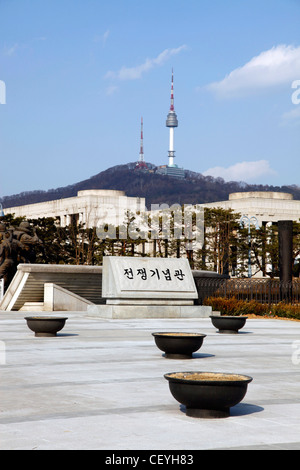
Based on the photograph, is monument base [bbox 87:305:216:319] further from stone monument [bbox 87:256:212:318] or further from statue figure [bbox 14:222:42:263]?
statue figure [bbox 14:222:42:263]

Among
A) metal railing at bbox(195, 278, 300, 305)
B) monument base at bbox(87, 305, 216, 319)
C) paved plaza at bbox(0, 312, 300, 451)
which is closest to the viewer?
paved plaza at bbox(0, 312, 300, 451)

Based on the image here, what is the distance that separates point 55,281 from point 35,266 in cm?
127

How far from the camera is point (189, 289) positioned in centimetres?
2684

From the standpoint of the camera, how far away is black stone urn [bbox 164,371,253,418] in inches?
308

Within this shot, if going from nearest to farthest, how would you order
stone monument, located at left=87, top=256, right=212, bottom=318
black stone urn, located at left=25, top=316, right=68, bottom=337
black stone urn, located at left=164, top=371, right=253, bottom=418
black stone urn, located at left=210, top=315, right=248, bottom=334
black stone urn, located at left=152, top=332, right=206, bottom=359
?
black stone urn, located at left=164, top=371, right=253, bottom=418 < black stone urn, located at left=152, top=332, right=206, bottom=359 < black stone urn, located at left=25, top=316, right=68, bottom=337 < black stone urn, located at left=210, top=315, right=248, bottom=334 < stone monument, located at left=87, top=256, right=212, bottom=318

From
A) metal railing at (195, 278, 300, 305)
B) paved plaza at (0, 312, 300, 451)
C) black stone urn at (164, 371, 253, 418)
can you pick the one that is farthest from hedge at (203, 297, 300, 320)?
black stone urn at (164, 371, 253, 418)

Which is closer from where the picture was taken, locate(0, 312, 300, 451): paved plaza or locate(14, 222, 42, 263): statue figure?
locate(0, 312, 300, 451): paved plaza

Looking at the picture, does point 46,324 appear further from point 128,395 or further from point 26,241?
point 26,241

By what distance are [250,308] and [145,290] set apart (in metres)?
5.50

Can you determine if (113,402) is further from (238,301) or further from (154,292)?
(238,301)

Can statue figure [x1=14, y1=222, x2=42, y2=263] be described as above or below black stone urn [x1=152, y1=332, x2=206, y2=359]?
above

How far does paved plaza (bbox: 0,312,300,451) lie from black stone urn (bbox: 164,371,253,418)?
0.13 m

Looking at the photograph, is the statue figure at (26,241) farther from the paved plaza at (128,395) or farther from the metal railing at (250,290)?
the paved plaza at (128,395)

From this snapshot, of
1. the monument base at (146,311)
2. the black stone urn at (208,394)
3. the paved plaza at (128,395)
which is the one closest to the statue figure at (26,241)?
the monument base at (146,311)
